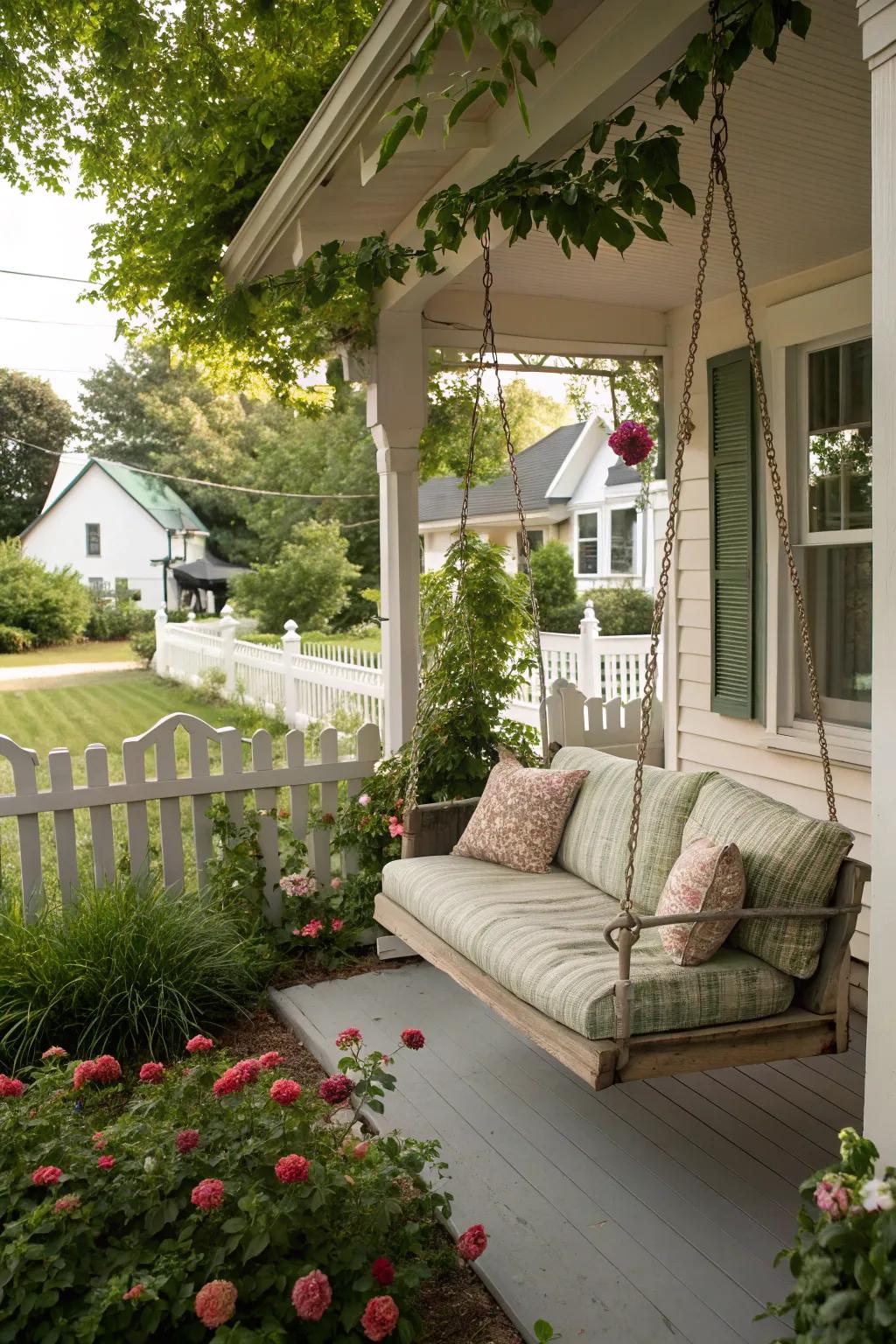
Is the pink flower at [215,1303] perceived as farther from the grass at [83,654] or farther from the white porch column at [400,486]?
the grass at [83,654]

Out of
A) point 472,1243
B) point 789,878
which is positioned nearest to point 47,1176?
point 472,1243

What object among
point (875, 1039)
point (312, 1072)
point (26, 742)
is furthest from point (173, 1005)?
point (26, 742)

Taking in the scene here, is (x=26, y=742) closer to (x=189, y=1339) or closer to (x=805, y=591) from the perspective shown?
(x=805, y=591)

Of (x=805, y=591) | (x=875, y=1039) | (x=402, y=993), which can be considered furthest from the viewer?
(x=805, y=591)

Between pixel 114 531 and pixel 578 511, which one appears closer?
pixel 578 511

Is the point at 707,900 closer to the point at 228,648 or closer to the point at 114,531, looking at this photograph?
the point at 228,648

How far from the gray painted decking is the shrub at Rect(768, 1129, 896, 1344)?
697mm

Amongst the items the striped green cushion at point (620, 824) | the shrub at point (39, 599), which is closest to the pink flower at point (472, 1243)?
the striped green cushion at point (620, 824)

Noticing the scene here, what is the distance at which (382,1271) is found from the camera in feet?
6.16

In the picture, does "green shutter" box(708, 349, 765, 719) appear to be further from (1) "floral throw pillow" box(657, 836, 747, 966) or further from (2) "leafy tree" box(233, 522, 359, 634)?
(2) "leafy tree" box(233, 522, 359, 634)

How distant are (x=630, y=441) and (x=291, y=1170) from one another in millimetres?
4363

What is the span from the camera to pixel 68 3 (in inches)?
229

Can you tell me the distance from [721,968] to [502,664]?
2.41 meters

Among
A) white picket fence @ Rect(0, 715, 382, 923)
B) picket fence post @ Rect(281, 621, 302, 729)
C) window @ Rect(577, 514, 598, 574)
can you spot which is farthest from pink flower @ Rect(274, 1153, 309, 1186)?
window @ Rect(577, 514, 598, 574)
